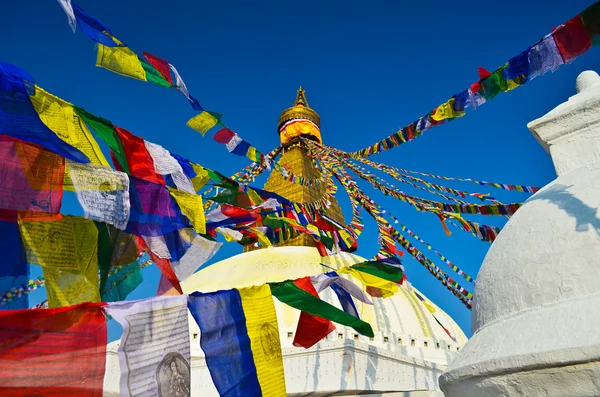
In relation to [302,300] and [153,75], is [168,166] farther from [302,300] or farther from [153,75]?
[302,300]

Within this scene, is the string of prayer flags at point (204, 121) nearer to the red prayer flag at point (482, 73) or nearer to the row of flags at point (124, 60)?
the row of flags at point (124, 60)

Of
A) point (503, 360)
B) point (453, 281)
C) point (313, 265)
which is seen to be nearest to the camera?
point (503, 360)

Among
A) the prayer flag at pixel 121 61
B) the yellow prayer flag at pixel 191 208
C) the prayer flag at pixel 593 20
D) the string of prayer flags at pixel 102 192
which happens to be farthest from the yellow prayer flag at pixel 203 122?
the prayer flag at pixel 593 20

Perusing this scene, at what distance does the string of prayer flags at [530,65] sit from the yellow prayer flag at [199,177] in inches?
104

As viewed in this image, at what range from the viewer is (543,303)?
2.11 meters

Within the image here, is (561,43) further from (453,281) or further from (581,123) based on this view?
(453,281)

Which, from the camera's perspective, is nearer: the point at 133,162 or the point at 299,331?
the point at 133,162

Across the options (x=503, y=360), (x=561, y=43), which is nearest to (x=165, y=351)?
(x=503, y=360)

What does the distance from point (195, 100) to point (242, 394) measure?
9.00 feet

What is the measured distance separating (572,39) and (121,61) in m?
3.55

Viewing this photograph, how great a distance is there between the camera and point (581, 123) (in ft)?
9.57

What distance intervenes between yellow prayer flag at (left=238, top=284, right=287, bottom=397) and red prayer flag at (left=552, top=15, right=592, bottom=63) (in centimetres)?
311

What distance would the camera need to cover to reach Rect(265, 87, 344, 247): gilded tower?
16.2 meters

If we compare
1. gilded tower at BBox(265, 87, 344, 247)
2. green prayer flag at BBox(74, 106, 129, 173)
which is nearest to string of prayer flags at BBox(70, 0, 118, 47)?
green prayer flag at BBox(74, 106, 129, 173)
